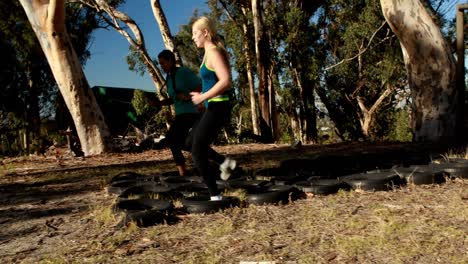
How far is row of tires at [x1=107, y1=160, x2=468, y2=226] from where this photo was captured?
4.06 m

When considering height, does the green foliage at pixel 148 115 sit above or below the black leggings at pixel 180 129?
above

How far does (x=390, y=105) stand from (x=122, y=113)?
1380 centimetres

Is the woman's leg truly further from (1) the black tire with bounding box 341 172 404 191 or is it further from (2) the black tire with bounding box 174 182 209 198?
(1) the black tire with bounding box 341 172 404 191

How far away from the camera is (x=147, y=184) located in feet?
17.5

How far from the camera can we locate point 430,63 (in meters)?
9.72

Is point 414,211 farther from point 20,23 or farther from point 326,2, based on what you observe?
point 20,23

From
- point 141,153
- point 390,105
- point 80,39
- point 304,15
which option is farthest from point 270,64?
point 80,39

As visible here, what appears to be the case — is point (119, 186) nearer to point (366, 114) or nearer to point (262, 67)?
point (262, 67)

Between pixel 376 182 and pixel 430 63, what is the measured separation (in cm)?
599

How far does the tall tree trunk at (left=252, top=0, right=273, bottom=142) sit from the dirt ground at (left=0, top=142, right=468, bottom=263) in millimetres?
14094

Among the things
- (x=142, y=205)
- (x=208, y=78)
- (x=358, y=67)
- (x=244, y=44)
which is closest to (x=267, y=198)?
(x=142, y=205)

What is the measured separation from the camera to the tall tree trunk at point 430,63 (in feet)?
31.6

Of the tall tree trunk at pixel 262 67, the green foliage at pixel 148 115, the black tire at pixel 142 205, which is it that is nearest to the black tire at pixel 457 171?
the black tire at pixel 142 205

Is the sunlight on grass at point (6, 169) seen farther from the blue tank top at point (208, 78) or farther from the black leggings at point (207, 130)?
the blue tank top at point (208, 78)
